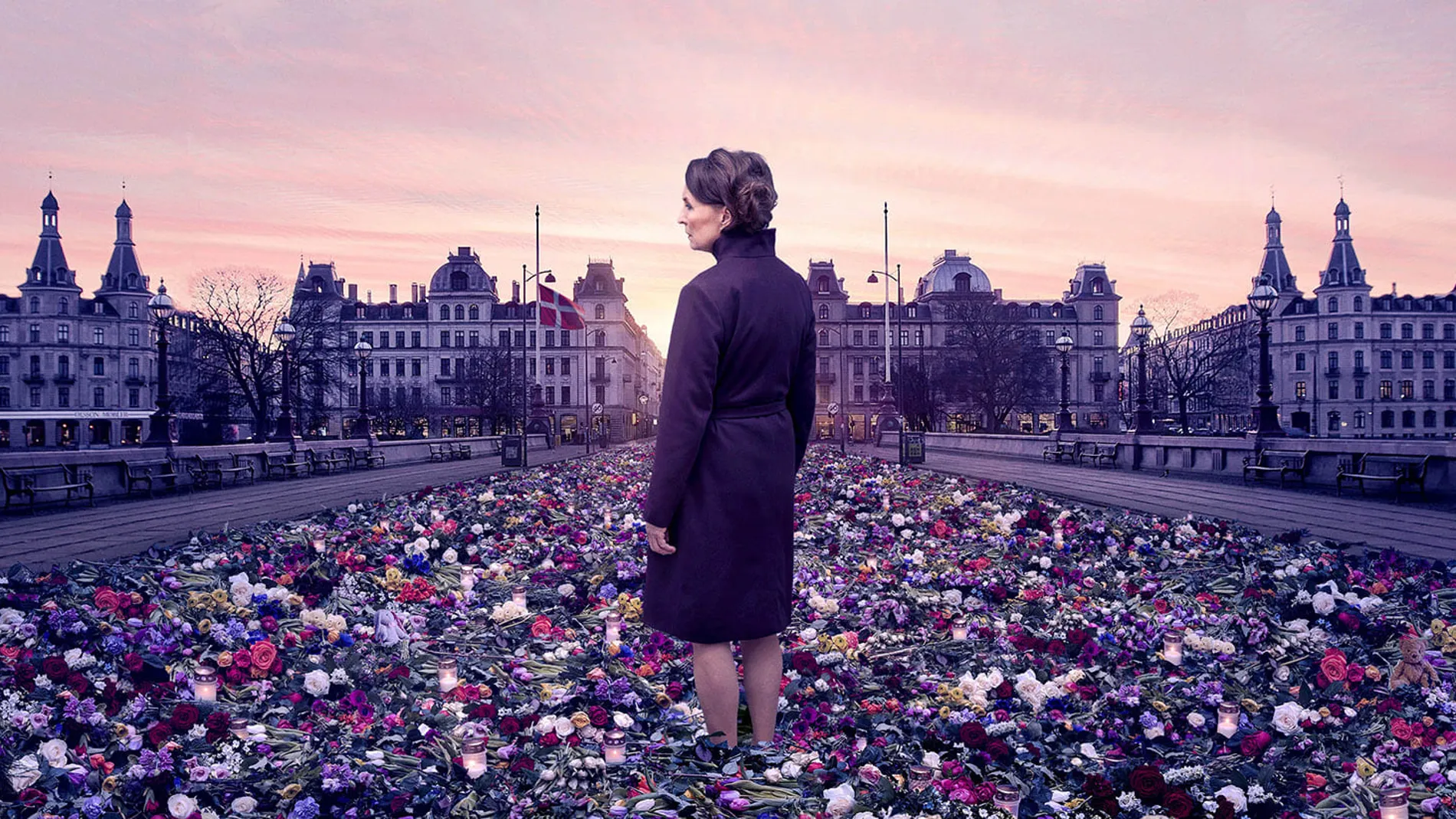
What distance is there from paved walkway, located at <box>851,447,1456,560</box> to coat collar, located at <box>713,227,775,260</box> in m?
6.92

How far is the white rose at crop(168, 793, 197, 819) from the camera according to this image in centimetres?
275

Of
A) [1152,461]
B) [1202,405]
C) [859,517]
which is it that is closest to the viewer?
[859,517]

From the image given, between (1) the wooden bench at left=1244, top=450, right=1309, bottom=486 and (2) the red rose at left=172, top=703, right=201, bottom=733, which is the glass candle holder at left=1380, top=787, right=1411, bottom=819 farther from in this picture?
(1) the wooden bench at left=1244, top=450, right=1309, bottom=486

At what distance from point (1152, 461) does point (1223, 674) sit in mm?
22014

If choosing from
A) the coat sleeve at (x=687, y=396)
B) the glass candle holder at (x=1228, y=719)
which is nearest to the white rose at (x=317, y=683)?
the coat sleeve at (x=687, y=396)

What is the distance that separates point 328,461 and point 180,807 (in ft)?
78.5

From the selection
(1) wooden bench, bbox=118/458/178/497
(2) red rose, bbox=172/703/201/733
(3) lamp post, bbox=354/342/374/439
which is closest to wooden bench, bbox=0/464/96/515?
(1) wooden bench, bbox=118/458/178/497

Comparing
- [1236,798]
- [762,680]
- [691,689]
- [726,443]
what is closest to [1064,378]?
[691,689]

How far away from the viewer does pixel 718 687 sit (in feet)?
9.68

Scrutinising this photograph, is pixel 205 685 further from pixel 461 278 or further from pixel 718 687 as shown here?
pixel 461 278

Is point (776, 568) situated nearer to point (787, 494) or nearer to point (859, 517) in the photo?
point (787, 494)

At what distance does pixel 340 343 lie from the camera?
6297 centimetres

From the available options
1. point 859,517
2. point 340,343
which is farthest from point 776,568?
point 340,343

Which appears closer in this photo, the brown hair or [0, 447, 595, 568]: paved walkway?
the brown hair
